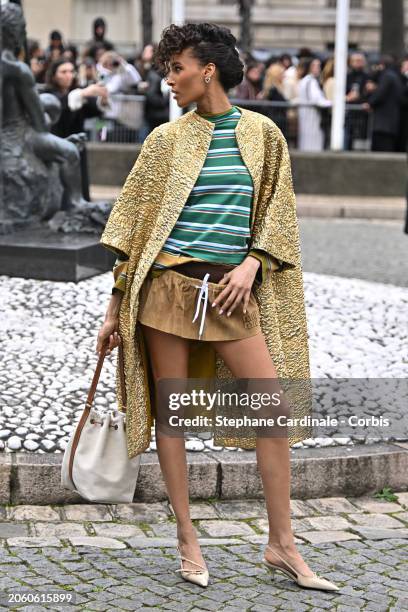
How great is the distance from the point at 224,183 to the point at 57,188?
514 cm

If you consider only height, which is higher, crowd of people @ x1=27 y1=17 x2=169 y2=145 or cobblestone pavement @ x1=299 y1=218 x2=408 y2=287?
crowd of people @ x1=27 y1=17 x2=169 y2=145

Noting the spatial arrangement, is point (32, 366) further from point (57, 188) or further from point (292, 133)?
point (292, 133)

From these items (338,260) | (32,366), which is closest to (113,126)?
(338,260)

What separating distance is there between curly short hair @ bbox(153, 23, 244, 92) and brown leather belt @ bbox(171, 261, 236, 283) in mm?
563

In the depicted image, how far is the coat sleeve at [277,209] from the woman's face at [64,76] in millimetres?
7545

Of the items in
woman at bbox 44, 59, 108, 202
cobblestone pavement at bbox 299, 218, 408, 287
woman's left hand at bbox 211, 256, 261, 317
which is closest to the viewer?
woman's left hand at bbox 211, 256, 261, 317

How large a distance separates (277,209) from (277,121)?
1368 centimetres

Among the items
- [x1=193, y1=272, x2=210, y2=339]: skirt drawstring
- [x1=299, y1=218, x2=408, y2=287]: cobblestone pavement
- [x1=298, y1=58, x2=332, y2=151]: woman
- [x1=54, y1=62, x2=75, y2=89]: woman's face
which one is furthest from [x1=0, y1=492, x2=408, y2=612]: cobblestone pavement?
[x1=298, y1=58, x2=332, y2=151]: woman

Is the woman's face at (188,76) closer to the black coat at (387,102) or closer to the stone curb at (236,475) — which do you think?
the stone curb at (236,475)

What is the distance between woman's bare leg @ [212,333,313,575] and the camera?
390 cm

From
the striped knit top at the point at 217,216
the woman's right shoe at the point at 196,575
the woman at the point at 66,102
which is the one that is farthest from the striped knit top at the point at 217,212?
the woman at the point at 66,102

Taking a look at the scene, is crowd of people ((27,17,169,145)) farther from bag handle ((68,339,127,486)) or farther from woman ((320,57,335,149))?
bag handle ((68,339,127,486))

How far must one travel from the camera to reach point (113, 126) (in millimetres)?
17422

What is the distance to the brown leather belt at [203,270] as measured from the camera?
388 cm
